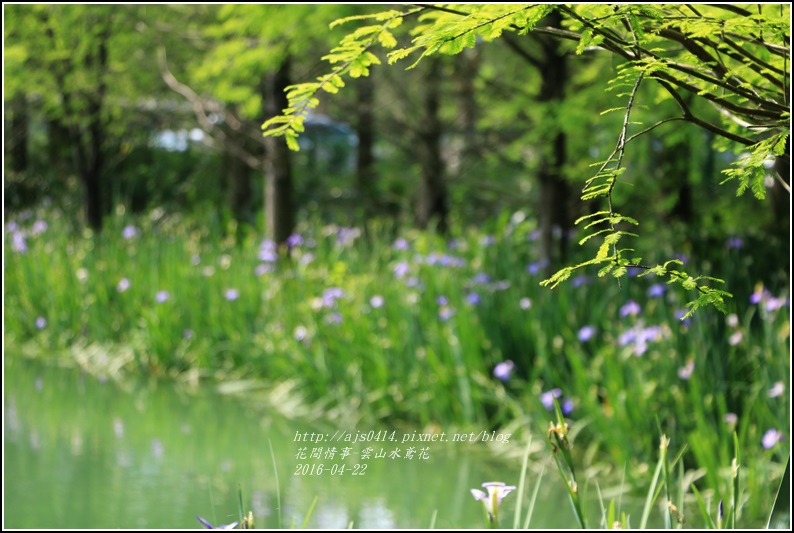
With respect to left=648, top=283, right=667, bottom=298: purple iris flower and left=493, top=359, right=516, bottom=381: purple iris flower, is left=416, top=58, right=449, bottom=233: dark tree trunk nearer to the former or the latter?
left=493, top=359, right=516, bottom=381: purple iris flower

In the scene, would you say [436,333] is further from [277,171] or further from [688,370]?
[277,171]

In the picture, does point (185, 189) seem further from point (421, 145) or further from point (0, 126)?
point (0, 126)

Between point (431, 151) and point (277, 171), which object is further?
point (431, 151)

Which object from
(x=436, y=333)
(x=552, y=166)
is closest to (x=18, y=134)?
(x=552, y=166)

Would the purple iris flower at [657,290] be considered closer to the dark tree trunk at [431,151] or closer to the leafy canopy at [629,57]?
the leafy canopy at [629,57]

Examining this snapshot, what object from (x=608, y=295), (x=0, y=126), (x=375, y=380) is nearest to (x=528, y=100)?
(x=608, y=295)

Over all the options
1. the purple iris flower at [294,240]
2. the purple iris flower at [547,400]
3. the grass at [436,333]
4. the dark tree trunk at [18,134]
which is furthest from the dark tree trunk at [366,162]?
the purple iris flower at [547,400]

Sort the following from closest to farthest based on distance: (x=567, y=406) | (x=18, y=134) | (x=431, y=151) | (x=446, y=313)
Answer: (x=567, y=406), (x=446, y=313), (x=431, y=151), (x=18, y=134)

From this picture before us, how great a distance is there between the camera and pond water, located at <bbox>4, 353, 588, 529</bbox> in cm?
333

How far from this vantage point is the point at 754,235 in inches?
223

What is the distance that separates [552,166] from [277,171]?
7.82 ft

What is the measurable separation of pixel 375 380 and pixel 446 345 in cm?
49

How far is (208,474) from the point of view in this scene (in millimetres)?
3779

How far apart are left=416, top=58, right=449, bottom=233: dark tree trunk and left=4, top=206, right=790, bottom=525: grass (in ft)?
1.95
